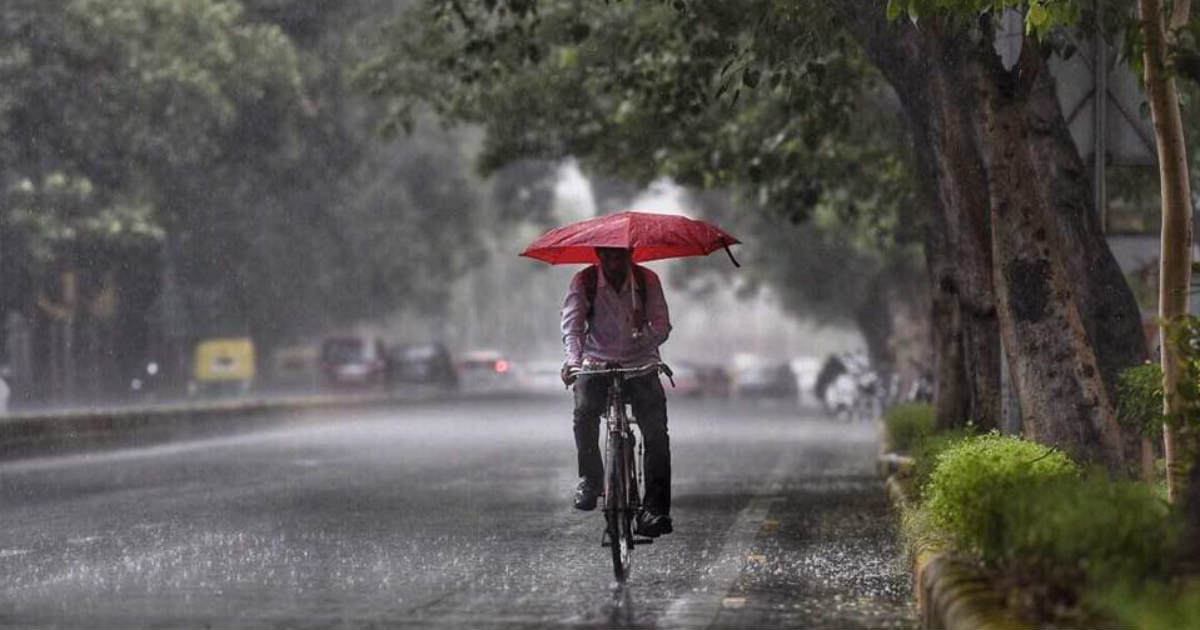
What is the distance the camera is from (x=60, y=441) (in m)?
24.7

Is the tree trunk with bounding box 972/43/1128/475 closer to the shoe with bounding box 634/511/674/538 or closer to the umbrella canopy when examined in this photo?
the umbrella canopy

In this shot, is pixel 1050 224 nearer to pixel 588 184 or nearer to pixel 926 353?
pixel 926 353

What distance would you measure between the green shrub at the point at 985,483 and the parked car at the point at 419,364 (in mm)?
50717

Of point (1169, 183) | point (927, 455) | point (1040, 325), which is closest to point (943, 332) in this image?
point (927, 455)

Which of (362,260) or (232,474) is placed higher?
(362,260)

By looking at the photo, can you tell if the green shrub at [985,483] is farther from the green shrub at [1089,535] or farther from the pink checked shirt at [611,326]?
the pink checked shirt at [611,326]

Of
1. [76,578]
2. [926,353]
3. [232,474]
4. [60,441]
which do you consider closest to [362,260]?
[926,353]

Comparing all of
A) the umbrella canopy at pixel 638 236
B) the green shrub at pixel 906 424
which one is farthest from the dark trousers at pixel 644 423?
the green shrub at pixel 906 424

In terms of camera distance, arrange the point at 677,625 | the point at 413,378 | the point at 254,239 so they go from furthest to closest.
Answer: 1. the point at 413,378
2. the point at 254,239
3. the point at 677,625

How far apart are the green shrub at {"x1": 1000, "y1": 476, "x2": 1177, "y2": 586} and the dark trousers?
3362 mm

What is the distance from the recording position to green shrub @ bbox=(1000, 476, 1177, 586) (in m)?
6.77

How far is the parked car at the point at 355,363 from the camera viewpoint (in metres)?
56.2

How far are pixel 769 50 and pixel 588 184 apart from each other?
45226 millimetres

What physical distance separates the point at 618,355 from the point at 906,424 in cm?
939
